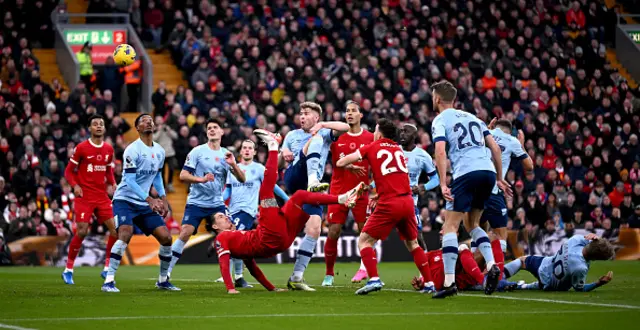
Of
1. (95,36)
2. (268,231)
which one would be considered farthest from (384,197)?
(95,36)

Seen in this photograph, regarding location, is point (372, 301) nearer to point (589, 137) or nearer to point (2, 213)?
point (2, 213)

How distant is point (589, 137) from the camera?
98.8ft

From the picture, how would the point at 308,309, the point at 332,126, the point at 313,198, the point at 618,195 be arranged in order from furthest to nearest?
the point at 618,195, the point at 332,126, the point at 313,198, the point at 308,309

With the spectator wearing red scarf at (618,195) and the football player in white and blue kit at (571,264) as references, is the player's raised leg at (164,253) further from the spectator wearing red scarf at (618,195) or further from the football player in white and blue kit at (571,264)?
the spectator wearing red scarf at (618,195)

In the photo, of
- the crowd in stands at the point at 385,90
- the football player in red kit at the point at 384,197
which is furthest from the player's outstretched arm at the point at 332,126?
the crowd in stands at the point at 385,90

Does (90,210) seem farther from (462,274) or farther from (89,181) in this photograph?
(462,274)

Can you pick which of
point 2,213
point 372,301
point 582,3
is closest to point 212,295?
point 372,301

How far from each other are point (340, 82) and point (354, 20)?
136 inches

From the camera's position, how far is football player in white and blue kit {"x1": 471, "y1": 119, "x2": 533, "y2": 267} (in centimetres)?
1472

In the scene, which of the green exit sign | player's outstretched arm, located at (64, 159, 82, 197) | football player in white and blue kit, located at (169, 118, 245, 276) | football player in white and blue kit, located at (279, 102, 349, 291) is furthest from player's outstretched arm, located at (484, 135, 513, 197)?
the green exit sign

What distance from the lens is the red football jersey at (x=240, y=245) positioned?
1317 cm

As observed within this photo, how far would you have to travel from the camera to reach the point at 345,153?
15.8 meters

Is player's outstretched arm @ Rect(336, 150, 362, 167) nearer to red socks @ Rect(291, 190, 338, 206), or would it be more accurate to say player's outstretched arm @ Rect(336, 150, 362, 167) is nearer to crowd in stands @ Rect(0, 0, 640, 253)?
red socks @ Rect(291, 190, 338, 206)

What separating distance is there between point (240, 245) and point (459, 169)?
9.48ft
